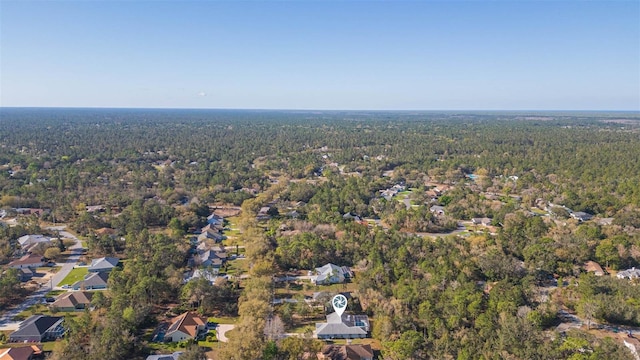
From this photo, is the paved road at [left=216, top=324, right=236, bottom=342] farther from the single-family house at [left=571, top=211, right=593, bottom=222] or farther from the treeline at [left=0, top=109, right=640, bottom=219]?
the single-family house at [left=571, top=211, right=593, bottom=222]

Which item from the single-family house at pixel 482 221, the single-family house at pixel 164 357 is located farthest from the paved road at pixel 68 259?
the single-family house at pixel 482 221

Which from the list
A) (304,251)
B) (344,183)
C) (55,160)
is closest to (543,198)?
(344,183)

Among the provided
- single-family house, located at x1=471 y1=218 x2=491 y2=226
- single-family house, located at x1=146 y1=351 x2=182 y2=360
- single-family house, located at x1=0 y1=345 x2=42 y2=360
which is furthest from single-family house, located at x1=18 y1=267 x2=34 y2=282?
single-family house, located at x1=471 y1=218 x2=491 y2=226

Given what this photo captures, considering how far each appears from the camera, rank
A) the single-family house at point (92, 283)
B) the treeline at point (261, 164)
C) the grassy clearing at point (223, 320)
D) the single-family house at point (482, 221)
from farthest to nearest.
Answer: the treeline at point (261, 164), the single-family house at point (482, 221), the single-family house at point (92, 283), the grassy clearing at point (223, 320)

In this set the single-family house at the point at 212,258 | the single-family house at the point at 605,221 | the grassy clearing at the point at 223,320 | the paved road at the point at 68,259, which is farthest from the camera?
the single-family house at the point at 605,221

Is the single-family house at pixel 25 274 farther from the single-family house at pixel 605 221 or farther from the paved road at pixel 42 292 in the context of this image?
the single-family house at pixel 605 221

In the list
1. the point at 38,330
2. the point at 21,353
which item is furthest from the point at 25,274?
the point at 21,353

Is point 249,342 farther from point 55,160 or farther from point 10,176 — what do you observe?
point 55,160

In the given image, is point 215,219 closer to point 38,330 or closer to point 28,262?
point 28,262
